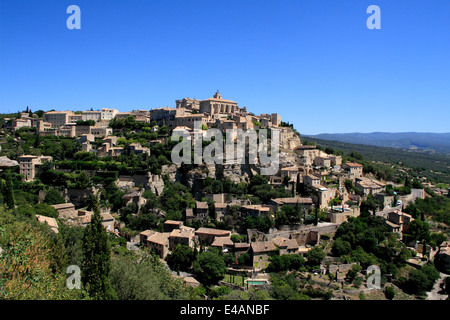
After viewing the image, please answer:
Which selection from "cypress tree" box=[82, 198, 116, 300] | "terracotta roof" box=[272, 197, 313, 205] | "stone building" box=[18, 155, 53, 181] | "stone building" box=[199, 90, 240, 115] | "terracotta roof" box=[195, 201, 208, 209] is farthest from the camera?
"stone building" box=[199, 90, 240, 115]

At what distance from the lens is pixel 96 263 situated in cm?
1284

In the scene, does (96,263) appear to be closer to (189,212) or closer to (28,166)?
(189,212)

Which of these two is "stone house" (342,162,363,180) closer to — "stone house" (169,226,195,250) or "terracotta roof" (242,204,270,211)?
"terracotta roof" (242,204,270,211)

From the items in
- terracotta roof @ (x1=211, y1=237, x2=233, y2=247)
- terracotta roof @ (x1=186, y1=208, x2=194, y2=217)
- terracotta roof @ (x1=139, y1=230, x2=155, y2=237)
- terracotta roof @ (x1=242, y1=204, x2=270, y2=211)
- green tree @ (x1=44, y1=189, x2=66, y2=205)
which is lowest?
terracotta roof @ (x1=211, y1=237, x2=233, y2=247)

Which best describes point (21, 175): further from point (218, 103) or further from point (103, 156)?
point (218, 103)

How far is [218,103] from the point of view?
172 ft

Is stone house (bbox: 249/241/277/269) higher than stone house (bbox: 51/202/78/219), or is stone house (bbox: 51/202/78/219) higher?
stone house (bbox: 51/202/78/219)

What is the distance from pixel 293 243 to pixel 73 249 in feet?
53.4

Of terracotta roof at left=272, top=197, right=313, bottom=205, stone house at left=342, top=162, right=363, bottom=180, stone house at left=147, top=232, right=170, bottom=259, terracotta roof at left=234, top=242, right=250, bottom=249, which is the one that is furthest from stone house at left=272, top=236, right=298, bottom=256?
stone house at left=342, top=162, right=363, bottom=180

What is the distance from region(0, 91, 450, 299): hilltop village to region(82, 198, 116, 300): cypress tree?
A: 27.2 feet

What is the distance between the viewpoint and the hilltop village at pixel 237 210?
24031mm

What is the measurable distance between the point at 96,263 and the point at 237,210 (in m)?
16.9

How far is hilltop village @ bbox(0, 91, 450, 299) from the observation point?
2403cm

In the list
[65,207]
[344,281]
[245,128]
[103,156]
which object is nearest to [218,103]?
[245,128]
